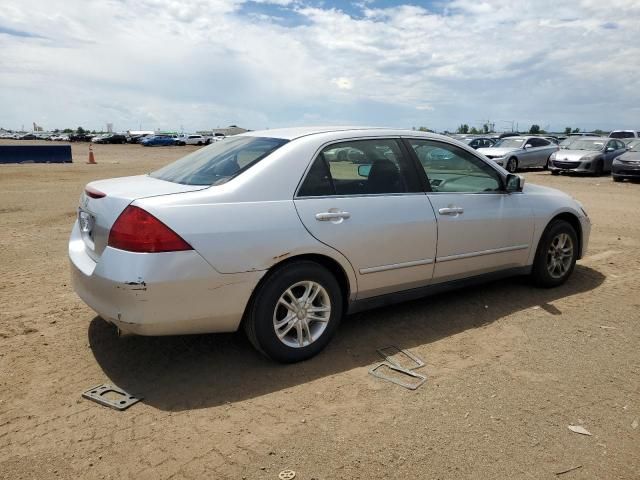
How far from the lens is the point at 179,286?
308 cm

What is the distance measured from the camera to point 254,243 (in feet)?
10.7

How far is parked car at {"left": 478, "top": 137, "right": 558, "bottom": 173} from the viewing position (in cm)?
2052

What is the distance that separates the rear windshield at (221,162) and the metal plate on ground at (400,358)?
1.66 m

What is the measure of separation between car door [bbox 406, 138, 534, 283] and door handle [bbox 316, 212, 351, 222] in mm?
893

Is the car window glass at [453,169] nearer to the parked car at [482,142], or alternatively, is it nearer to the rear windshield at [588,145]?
the rear windshield at [588,145]

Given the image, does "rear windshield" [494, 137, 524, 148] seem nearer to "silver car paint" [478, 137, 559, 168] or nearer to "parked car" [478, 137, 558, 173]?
"parked car" [478, 137, 558, 173]

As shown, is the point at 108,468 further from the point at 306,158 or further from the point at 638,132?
the point at 638,132

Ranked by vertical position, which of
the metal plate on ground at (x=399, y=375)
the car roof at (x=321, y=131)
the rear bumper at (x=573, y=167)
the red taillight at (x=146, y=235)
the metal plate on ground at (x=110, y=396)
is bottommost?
the metal plate on ground at (x=110, y=396)

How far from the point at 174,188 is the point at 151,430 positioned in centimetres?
151

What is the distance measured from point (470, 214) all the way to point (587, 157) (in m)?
A: 17.1

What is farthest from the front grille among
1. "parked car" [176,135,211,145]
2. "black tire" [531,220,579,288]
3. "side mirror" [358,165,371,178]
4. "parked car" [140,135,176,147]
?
"parked car" [176,135,211,145]

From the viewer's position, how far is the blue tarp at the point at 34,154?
24.7 metres

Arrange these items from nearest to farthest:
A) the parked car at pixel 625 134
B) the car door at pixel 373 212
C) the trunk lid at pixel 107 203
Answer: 1. the trunk lid at pixel 107 203
2. the car door at pixel 373 212
3. the parked car at pixel 625 134

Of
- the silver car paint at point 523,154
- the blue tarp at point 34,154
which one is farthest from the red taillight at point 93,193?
the blue tarp at point 34,154
